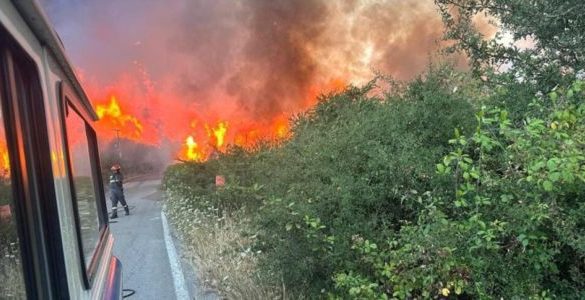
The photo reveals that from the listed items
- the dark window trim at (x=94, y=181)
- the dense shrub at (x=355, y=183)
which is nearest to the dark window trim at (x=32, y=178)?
the dark window trim at (x=94, y=181)

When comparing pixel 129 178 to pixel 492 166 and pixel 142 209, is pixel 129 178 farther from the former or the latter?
pixel 492 166

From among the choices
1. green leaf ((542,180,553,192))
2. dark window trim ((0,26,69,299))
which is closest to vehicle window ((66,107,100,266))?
dark window trim ((0,26,69,299))

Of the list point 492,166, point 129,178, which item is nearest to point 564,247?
point 492,166

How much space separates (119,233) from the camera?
12047 millimetres

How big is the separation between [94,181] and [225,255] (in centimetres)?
236

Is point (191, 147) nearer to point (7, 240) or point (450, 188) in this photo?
point (450, 188)

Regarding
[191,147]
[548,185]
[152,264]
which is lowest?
[152,264]

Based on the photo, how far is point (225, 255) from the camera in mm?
6387

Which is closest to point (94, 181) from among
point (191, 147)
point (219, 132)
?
point (219, 132)

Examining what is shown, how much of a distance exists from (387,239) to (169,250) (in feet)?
20.3

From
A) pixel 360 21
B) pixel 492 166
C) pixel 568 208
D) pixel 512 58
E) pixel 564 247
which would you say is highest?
pixel 360 21

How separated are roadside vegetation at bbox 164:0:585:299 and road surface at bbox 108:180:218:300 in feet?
1.16

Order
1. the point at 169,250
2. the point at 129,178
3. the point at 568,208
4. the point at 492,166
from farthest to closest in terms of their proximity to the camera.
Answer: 1. the point at 129,178
2. the point at 169,250
3. the point at 492,166
4. the point at 568,208

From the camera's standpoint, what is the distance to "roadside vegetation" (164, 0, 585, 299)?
2.84 m
